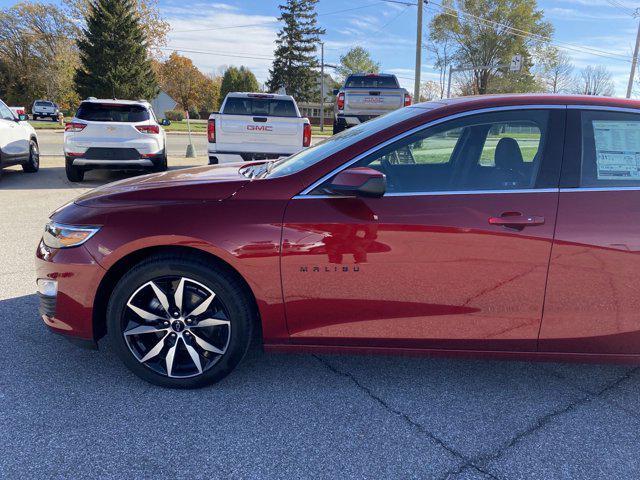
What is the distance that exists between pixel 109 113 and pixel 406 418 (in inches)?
359

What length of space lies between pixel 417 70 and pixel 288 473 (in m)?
20.5

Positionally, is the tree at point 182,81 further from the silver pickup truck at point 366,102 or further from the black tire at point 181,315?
the black tire at point 181,315

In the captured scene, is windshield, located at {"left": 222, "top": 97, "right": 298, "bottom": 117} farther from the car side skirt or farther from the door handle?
the door handle

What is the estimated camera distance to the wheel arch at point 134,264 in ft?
8.77

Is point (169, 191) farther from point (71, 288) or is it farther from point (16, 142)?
point (16, 142)

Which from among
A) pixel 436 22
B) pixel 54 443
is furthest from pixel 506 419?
pixel 436 22

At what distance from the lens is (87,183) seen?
10086 millimetres

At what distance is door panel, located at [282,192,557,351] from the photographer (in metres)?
2.51

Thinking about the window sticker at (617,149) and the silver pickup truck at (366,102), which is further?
the silver pickup truck at (366,102)

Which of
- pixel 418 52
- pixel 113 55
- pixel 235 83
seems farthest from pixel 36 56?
pixel 418 52

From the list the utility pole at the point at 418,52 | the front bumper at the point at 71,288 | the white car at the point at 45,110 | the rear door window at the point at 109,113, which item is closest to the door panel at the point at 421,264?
the front bumper at the point at 71,288

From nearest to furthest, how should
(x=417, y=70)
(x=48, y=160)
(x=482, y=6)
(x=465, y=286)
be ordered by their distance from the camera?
(x=465, y=286) → (x=48, y=160) → (x=417, y=70) → (x=482, y=6)

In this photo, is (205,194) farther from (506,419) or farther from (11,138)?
(11,138)

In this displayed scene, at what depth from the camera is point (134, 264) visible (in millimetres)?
2734
